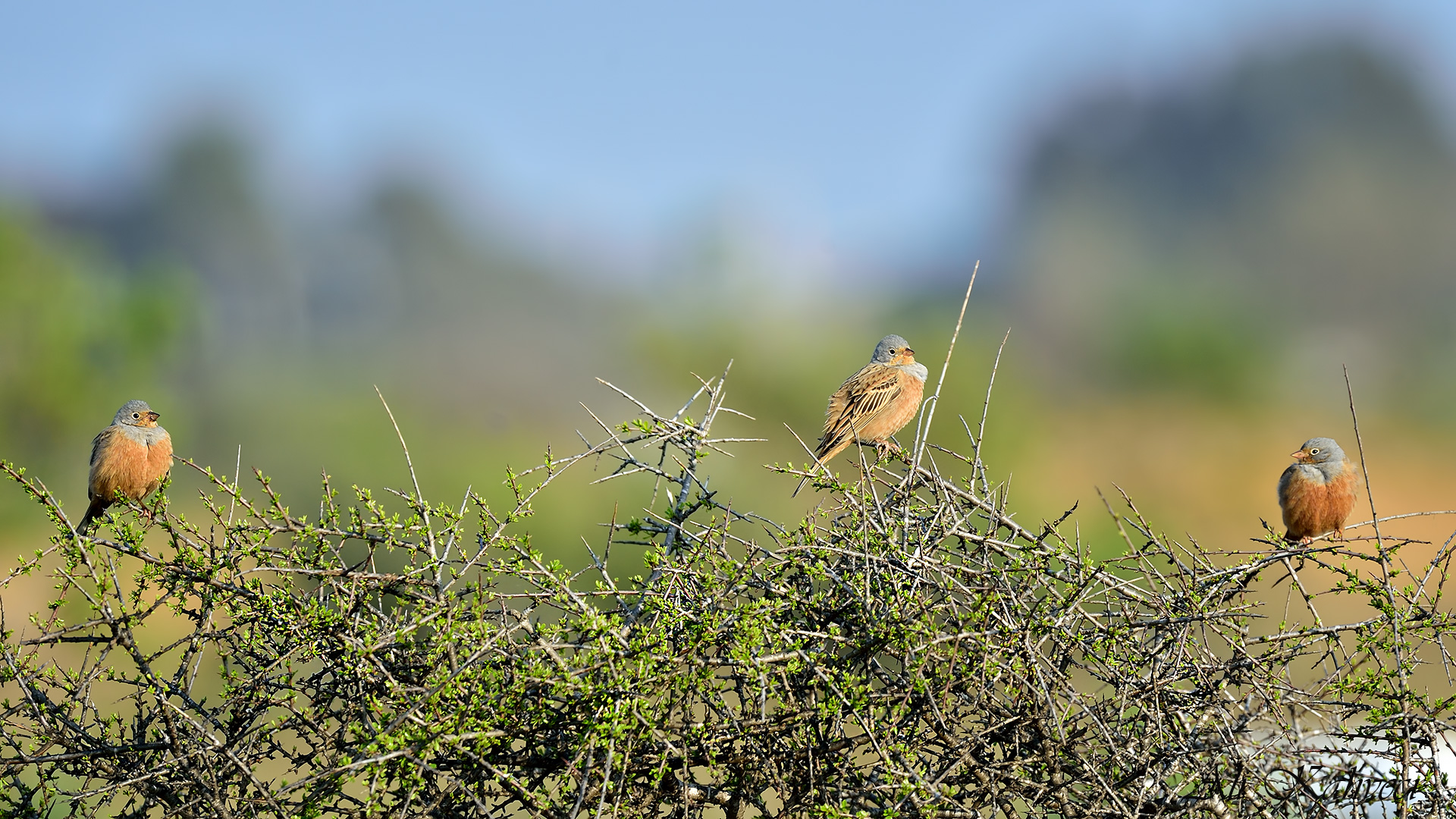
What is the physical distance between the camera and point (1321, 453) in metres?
6.16

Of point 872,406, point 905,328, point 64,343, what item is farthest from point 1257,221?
point 872,406

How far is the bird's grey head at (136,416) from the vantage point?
6148 mm

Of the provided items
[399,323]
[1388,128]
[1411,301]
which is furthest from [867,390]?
[1388,128]

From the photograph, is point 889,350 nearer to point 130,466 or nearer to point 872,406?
point 872,406

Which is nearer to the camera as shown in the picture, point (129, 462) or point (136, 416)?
point (129, 462)

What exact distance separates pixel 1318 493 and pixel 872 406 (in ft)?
7.88

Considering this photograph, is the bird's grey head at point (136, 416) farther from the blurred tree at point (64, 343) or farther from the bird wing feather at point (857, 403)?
the blurred tree at point (64, 343)

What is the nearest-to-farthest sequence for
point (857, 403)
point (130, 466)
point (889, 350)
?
point (130, 466) < point (857, 403) < point (889, 350)

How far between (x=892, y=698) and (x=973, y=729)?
0.31 metres

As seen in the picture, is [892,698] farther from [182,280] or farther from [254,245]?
[254,245]

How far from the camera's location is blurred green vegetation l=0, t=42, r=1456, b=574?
67.5 feet

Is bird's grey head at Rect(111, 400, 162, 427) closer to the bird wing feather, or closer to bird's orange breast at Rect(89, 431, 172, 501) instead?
bird's orange breast at Rect(89, 431, 172, 501)

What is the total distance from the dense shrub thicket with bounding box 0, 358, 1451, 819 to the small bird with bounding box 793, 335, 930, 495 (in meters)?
2.38

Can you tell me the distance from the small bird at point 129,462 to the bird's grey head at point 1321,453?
17.7 ft
